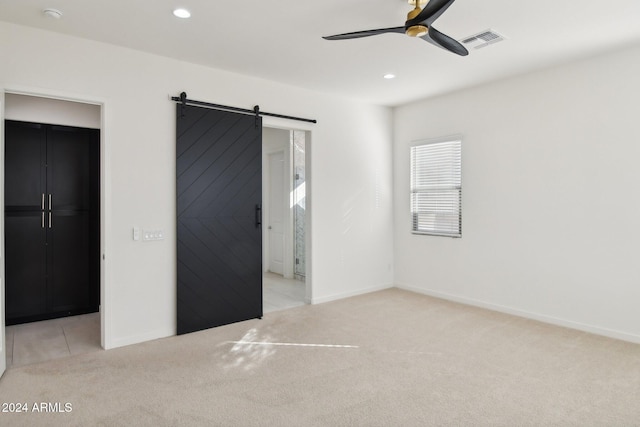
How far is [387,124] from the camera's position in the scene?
5.95 metres

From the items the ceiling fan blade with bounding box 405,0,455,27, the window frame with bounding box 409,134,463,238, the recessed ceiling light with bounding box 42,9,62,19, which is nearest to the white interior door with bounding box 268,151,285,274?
the window frame with bounding box 409,134,463,238

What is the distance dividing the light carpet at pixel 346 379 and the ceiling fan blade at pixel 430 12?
248cm

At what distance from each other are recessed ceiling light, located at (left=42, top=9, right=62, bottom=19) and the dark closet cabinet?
1.70 metres

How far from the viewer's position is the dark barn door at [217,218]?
4.00 meters

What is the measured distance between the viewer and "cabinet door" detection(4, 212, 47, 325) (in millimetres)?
4227

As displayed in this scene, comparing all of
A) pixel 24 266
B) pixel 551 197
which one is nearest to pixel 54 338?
pixel 24 266

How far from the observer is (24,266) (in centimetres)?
432

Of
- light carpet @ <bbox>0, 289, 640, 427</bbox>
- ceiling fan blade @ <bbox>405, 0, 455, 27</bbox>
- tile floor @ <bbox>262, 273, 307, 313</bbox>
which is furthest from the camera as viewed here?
tile floor @ <bbox>262, 273, 307, 313</bbox>

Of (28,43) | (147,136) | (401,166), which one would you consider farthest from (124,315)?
(401,166)

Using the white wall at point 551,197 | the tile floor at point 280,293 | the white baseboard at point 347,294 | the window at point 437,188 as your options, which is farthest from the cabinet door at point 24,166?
the white wall at point 551,197

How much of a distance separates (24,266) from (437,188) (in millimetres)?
5003

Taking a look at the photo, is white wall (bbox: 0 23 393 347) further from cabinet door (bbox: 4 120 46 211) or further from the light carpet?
cabinet door (bbox: 4 120 46 211)

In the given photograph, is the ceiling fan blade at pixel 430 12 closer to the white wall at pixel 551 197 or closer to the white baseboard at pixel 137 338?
the white wall at pixel 551 197

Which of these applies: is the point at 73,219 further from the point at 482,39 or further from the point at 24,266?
the point at 482,39
